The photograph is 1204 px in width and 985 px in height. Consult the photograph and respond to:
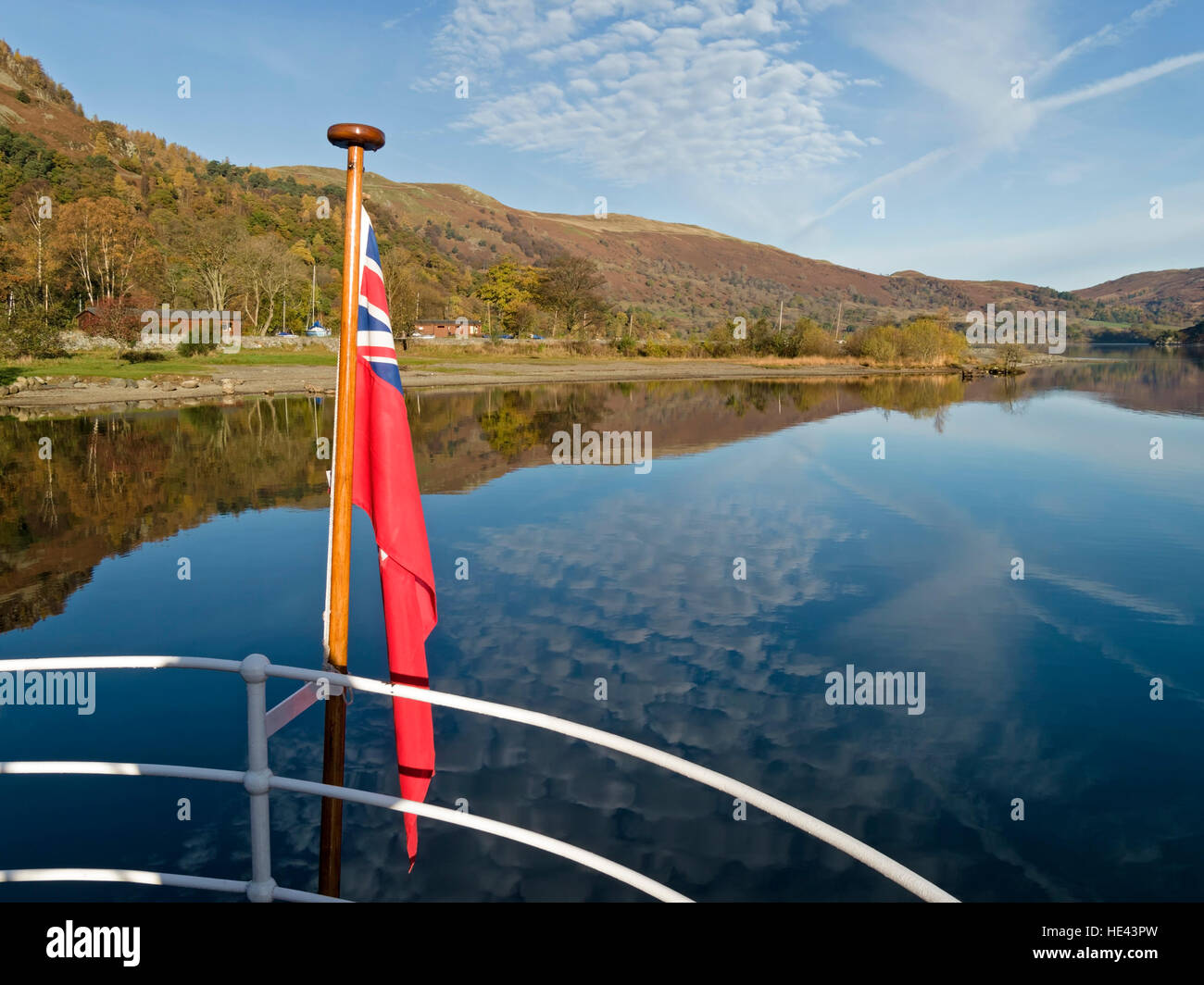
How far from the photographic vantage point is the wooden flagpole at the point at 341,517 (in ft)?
11.9

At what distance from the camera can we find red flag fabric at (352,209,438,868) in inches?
151

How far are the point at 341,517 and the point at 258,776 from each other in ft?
3.89

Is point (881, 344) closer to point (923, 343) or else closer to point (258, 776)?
point (923, 343)

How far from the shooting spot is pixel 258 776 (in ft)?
9.16

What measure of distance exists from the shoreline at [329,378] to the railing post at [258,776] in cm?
3165

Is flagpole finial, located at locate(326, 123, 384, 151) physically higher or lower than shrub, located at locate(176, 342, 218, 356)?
lower

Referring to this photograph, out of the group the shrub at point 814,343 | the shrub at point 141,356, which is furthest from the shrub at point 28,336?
the shrub at point 814,343

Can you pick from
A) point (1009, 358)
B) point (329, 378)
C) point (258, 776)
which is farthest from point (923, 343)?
point (258, 776)

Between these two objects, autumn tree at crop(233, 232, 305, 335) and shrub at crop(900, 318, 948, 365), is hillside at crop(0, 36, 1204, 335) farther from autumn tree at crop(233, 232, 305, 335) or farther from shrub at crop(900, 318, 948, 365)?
shrub at crop(900, 318, 948, 365)

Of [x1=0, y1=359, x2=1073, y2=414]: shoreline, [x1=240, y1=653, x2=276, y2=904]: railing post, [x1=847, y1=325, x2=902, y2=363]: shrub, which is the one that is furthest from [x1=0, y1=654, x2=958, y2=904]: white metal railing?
[x1=847, y1=325, x2=902, y2=363]: shrub

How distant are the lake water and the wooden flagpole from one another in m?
1.10
